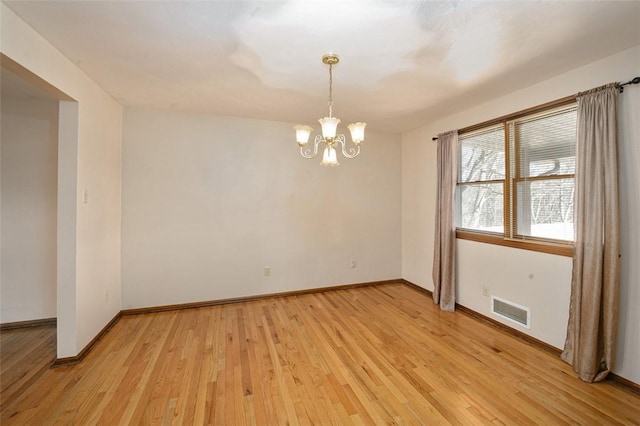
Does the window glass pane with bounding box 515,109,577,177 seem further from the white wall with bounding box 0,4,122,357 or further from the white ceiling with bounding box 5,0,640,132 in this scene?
the white wall with bounding box 0,4,122,357

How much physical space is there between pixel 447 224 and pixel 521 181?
3.14 ft

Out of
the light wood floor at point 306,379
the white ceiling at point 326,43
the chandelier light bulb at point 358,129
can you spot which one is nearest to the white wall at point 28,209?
the light wood floor at point 306,379

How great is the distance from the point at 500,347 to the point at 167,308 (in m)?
3.87

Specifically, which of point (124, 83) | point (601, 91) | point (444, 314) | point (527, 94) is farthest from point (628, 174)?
point (124, 83)

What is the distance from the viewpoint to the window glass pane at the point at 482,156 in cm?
299

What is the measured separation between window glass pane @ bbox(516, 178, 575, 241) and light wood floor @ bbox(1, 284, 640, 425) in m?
1.15

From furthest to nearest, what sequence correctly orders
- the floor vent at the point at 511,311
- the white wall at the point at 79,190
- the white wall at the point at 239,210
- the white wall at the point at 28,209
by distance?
the white wall at the point at 239,210 → the white wall at the point at 28,209 → the floor vent at the point at 511,311 → the white wall at the point at 79,190

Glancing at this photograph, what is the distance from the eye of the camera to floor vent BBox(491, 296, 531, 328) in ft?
8.71

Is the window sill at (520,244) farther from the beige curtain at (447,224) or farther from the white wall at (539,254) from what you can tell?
the beige curtain at (447,224)

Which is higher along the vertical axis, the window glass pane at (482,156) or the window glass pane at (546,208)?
the window glass pane at (482,156)

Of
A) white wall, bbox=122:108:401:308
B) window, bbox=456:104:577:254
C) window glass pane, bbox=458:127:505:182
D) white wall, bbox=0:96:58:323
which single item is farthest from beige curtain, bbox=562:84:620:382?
white wall, bbox=0:96:58:323

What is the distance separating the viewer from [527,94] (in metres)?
2.64

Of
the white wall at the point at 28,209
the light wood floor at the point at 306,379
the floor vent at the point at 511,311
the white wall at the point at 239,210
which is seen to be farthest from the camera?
the white wall at the point at 239,210

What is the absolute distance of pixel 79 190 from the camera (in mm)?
2326
